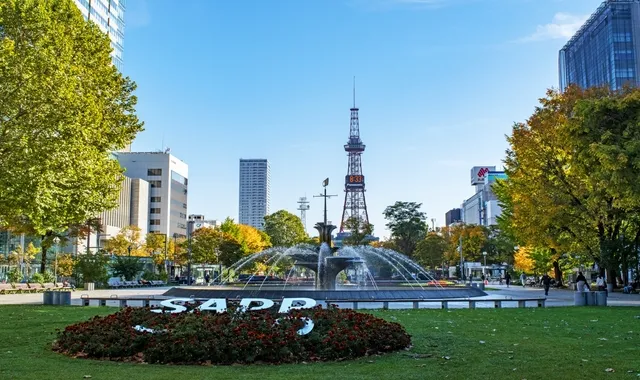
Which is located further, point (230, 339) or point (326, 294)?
point (326, 294)

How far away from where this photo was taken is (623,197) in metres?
26.2

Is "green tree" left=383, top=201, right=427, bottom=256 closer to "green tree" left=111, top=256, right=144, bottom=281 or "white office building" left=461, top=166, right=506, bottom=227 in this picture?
"green tree" left=111, top=256, right=144, bottom=281

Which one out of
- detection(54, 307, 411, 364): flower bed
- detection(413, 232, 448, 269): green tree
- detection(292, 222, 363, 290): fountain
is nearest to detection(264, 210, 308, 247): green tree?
detection(413, 232, 448, 269): green tree

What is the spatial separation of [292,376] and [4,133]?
16170mm

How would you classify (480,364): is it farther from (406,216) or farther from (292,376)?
(406,216)

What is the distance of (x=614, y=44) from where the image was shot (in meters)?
101

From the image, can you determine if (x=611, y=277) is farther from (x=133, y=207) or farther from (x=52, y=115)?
(x=133, y=207)

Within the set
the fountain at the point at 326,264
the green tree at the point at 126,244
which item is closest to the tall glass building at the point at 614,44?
the green tree at the point at 126,244

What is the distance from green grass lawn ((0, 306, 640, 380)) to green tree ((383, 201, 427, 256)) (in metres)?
65.1

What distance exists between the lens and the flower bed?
10.1 metres

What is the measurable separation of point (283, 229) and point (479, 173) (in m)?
89.7

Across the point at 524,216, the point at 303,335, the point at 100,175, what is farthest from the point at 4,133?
the point at 524,216

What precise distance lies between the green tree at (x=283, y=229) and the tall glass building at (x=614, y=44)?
162 feet

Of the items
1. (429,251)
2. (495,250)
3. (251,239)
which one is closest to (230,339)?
(429,251)
